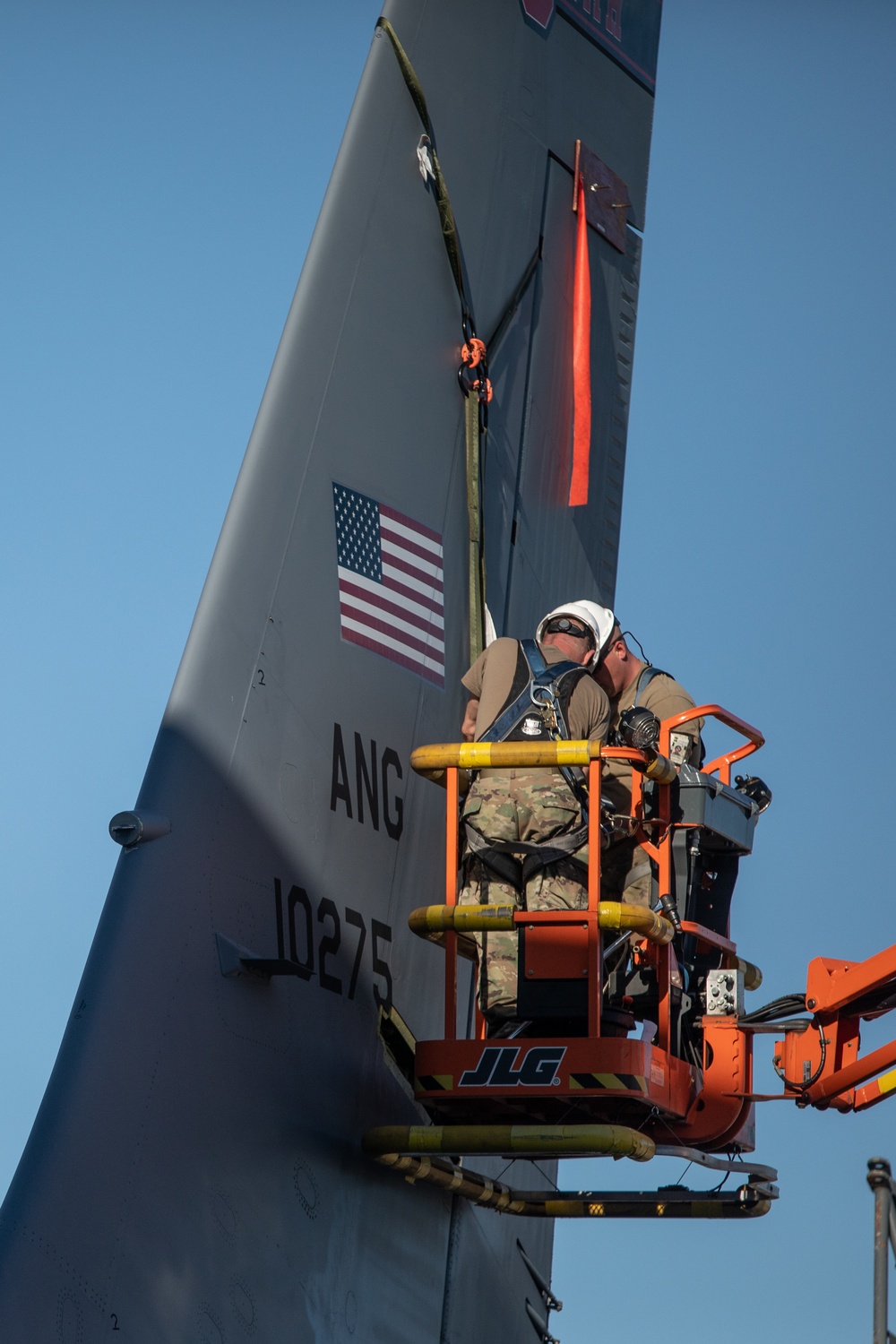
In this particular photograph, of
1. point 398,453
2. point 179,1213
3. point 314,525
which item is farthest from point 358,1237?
point 398,453

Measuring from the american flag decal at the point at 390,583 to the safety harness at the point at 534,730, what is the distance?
0.31 metres

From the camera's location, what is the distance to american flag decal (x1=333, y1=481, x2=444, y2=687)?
16.5ft

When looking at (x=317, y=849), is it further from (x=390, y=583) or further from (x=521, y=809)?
(x=390, y=583)

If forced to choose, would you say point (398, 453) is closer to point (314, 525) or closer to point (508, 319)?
point (314, 525)

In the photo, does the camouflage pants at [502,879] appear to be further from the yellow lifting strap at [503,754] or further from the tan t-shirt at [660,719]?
the tan t-shirt at [660,719]

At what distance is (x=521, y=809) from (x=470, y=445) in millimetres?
1423

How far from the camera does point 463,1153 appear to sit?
184 inches

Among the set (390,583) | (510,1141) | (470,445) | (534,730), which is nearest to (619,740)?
(534,730)

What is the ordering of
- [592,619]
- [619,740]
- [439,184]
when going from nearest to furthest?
[619,740]
[439,184]
[592,619]

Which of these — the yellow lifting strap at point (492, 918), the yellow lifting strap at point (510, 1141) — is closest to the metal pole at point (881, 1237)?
the yellow lifting strap at point (510, 1141)

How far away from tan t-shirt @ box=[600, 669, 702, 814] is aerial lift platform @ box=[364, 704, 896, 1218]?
0.08m

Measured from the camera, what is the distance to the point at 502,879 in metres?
5.21

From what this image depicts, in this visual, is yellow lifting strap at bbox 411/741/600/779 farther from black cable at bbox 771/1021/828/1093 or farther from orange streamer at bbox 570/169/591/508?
orange streamer at bbox 570/169/591/508

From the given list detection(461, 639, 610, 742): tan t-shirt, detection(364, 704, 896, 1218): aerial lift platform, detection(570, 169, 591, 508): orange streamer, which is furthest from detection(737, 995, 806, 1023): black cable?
detection(570, 169, 591, 508): orange streamer
